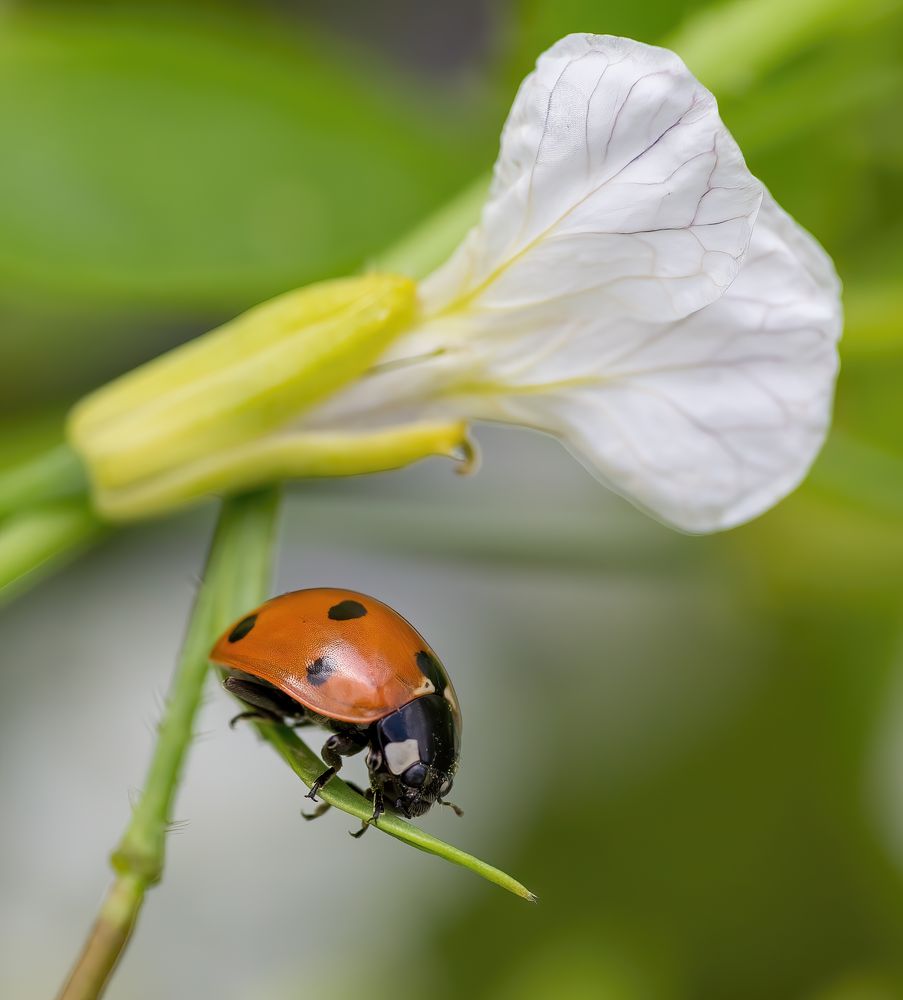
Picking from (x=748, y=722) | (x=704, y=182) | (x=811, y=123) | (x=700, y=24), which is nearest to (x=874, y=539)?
(x=748, y=722)

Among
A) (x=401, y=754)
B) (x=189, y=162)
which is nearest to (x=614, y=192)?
(x=401, y=754)

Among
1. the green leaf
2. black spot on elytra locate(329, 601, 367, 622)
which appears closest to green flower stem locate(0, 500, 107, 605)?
black spot on elytra locate(329, 601, 367, 622)

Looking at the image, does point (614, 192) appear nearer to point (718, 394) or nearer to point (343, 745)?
point (718, 394)

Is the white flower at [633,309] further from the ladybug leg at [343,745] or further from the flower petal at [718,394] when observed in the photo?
the ladybug leg at [343,745]

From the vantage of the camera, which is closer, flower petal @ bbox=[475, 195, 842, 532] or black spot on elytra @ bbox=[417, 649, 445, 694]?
flower petal @ bbox=[475, 195, 842, 532]

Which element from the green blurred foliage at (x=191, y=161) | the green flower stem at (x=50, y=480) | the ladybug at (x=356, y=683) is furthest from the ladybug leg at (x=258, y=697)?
the green blurred foliage at (x=191, y=161)

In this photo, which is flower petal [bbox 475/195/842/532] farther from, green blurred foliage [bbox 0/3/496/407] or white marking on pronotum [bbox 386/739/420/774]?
green blurred foliage [bbox 0/3/496/407]
